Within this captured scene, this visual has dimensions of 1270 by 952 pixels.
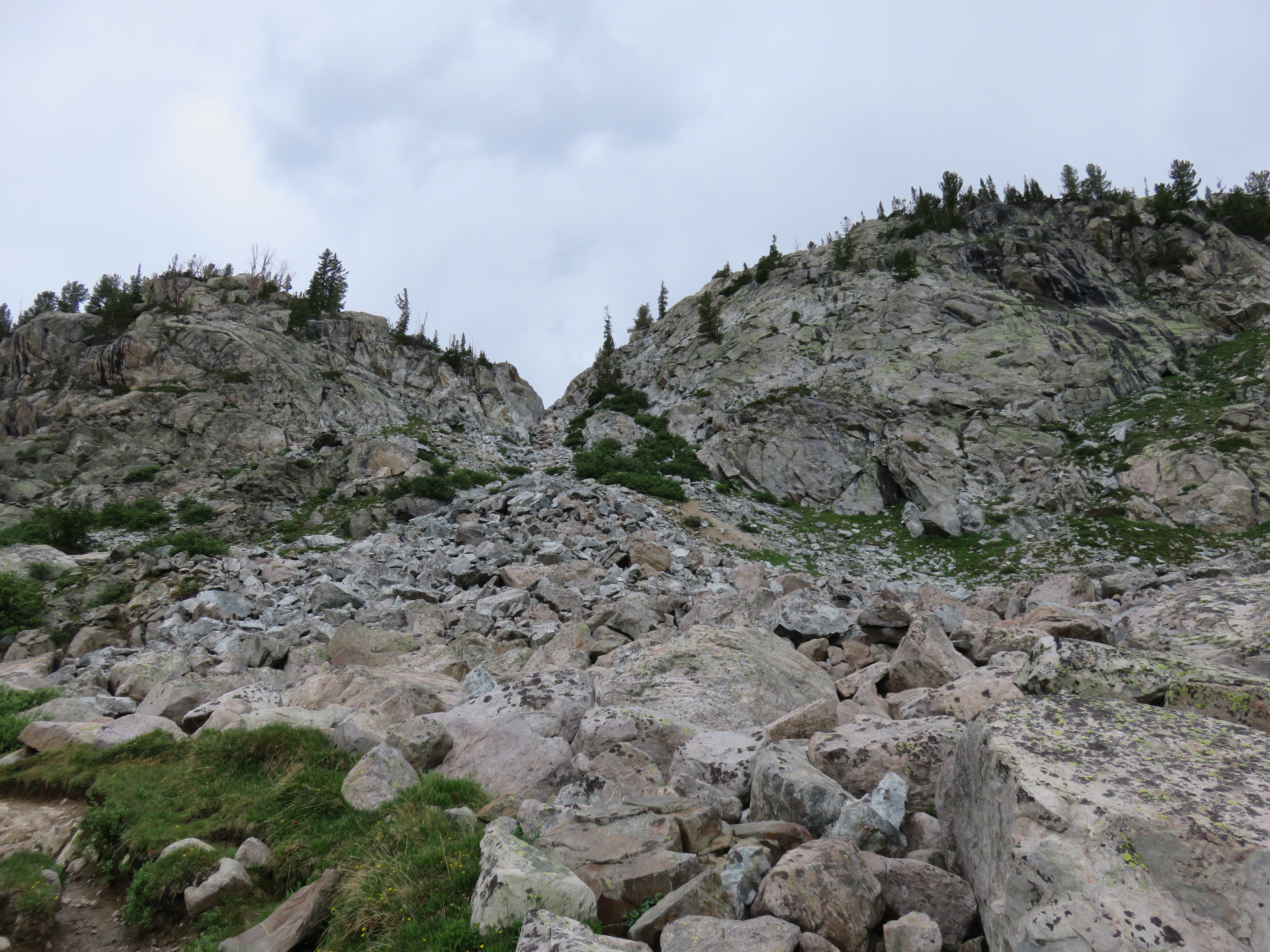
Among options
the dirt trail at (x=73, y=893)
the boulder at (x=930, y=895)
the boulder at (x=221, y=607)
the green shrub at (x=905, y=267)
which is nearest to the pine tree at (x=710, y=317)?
the green shrub at (x=905, y=267)

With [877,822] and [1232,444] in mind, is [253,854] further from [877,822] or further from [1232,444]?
[1232,444]

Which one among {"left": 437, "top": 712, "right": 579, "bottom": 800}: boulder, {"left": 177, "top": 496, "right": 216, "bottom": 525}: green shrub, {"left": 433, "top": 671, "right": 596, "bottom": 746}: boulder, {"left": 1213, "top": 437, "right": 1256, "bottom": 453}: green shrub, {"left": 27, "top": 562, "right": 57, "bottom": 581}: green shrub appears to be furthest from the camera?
{"left": 1213, "top": 437, "right": 1256, "bottom": 453}: green shrub

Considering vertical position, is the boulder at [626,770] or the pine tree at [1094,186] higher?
the pine tree at [1094,186]

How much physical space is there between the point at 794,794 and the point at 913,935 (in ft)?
6.16

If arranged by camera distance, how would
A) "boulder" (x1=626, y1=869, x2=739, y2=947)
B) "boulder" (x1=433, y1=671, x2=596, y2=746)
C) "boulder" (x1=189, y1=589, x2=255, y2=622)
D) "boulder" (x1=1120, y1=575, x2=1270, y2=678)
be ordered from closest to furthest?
"boulder" (x1=626, y1=869, x2=739, y2=947)
"boulder" (x1=1120, y1=575, x2=1270, y2=678)
"boulder" (x1=433, y1=671, x2=596, y2=746)
"boulder" (x1=189, y1=589, x2=255, y2=622)

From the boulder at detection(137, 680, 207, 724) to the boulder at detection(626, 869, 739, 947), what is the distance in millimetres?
10548

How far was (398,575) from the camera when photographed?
2202 centimetres

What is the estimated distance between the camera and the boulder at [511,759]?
808 cm

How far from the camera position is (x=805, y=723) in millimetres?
8203

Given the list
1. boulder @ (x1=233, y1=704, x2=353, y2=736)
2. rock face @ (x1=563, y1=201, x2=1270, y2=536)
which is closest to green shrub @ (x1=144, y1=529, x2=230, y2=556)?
boulder @ (x1=233, y1=704, x2=353, y2=736)

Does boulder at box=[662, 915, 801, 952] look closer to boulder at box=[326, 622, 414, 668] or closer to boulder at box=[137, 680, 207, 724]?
boulder at box=[137, 680, 207, 724]

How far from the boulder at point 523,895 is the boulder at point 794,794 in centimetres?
206

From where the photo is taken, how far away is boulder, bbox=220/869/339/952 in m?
5.60

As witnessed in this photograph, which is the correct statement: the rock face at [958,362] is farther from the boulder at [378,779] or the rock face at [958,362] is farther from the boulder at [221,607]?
the boulder at [378,779]
